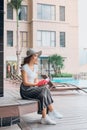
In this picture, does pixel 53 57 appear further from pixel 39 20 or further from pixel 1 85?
pixel 1 85

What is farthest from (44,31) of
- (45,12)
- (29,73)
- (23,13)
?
(29,73)

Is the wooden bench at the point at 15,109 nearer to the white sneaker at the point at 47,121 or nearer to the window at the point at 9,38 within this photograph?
the white sneaker at the point at 47,121

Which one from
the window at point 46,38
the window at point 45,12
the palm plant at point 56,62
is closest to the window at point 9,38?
the window at point 46,38

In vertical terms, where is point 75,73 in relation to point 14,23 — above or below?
below

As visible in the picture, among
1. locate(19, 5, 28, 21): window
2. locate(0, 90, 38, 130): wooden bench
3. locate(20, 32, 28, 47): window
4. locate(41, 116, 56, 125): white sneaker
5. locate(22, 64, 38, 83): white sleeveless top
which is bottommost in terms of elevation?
locate(41, 116, 56, 125): white sneaker

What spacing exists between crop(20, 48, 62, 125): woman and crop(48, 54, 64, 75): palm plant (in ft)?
62.4

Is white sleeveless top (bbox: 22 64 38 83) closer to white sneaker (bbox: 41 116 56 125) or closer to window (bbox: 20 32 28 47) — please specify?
white sneaker (bbox: 41 116 56 125)

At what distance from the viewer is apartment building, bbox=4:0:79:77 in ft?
→ 81.9

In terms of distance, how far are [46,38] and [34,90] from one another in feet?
70.5

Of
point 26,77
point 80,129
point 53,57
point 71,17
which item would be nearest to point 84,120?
point 80,129

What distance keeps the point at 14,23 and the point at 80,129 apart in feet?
71.0

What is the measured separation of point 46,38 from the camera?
25891 mm

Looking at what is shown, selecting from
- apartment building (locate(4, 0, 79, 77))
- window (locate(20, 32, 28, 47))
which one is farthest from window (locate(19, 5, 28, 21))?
window (locate(20, 32, 28, 47))

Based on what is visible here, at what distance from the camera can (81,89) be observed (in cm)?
1012
